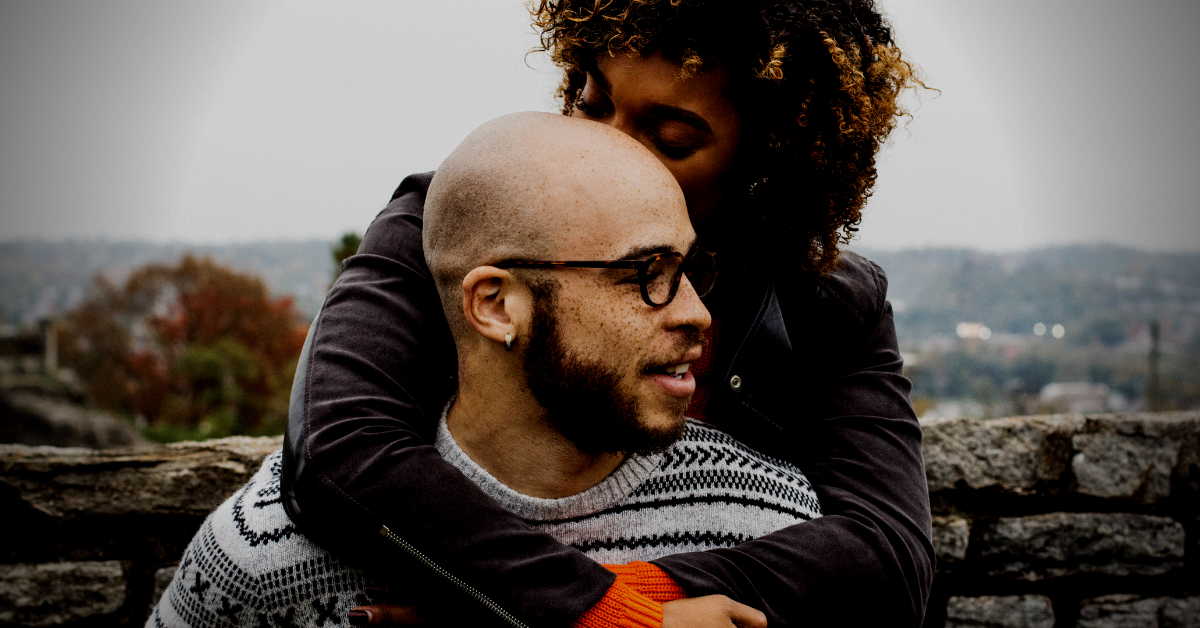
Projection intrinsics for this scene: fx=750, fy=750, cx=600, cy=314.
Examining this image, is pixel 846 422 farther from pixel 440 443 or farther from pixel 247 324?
pixel 247 324

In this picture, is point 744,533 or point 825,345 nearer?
point 744,533

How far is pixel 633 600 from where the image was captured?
1344 mm

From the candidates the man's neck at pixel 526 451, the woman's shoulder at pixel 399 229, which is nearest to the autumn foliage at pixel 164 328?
the woman's shoulder at pixel 399 229

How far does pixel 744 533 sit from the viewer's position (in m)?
1.70

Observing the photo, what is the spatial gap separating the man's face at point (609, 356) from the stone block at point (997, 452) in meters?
1.25

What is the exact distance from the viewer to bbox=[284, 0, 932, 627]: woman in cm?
138

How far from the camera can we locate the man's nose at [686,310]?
1.63 m

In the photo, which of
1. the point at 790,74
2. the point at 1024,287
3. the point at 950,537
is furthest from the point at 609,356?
the point at 1024,287

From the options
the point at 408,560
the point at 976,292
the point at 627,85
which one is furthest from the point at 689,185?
the point at 976,292

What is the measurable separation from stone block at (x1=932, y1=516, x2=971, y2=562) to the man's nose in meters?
1.33

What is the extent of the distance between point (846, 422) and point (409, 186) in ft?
4.42

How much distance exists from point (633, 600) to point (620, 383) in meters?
0.45

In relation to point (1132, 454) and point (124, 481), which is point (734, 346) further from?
point (124, 481)

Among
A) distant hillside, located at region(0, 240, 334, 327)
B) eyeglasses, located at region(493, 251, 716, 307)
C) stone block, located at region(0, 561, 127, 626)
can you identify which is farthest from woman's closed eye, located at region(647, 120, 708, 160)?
distant hillside, located at region(0, 240, 334, 327)
